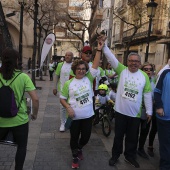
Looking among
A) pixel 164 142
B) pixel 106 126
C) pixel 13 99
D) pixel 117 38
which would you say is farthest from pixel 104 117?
pixel 117 38

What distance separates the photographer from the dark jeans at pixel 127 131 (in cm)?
410

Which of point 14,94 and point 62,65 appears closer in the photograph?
point 14,94

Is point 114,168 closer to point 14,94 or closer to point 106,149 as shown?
point 106,149

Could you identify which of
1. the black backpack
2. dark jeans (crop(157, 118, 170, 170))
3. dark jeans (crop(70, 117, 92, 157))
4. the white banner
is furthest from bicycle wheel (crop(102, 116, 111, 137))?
the white banner

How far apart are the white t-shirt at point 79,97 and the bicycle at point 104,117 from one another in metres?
1.91

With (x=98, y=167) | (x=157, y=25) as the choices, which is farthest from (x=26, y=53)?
(x=98, y=167)

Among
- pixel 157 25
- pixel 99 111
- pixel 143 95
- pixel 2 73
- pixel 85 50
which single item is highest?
pixel 157 25

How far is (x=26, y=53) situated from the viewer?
102 ft

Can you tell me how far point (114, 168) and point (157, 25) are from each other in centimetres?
1742

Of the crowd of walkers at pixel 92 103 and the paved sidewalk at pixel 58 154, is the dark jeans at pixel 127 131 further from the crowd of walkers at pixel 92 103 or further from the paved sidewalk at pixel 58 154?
the paved sidewalk at pixel 58 154

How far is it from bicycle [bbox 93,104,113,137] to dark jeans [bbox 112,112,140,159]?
1415mm

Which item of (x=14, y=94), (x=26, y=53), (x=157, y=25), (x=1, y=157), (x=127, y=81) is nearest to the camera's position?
(x=14, y=94)

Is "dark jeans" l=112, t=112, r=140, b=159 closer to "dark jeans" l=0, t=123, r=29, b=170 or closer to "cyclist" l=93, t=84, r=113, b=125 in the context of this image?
"dark jeans" l=0, t=123, r=29, b=170

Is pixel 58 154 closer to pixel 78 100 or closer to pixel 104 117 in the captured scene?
pixel 78 100
